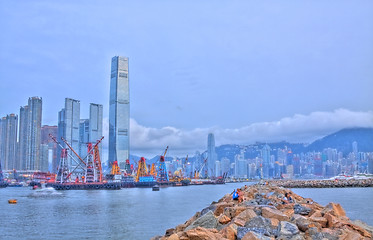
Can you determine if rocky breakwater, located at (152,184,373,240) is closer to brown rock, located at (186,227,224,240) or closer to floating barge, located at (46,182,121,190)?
brown rock, located at (186,227,224,240)

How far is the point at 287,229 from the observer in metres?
9.83

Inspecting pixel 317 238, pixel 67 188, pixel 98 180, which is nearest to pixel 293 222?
pixel 317 238

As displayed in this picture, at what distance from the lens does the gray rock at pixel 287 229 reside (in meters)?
9.68

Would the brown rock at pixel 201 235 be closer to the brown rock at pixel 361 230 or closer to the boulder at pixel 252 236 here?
the boulder at pixel 252 236

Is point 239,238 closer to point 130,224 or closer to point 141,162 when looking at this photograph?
point 130,224

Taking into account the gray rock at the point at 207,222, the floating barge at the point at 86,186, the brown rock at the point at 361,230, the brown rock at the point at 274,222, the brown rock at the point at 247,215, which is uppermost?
Answer: the brown rock at the point at 247,215

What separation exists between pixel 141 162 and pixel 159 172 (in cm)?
1027

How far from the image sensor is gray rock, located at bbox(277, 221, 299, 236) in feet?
31.8

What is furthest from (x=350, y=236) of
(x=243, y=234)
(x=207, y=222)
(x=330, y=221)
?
(x=207, y=222)

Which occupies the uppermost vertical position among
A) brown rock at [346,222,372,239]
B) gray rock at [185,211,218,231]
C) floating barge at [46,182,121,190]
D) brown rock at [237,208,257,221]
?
brown rock at [237,208,257,221]

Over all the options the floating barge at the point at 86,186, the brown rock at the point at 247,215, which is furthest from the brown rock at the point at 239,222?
the floating barge at the point at 86,186

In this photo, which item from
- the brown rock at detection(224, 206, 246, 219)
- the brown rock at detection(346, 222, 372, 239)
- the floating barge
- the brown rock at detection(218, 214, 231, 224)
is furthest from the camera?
the floating barge

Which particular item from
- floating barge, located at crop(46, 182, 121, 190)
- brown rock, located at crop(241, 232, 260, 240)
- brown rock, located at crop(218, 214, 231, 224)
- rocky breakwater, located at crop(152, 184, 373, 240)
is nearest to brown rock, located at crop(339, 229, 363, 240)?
rocky breakwater, located at crop(152, 184, 373, 240)

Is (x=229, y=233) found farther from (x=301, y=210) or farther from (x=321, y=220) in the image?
(x=301, y=210)
